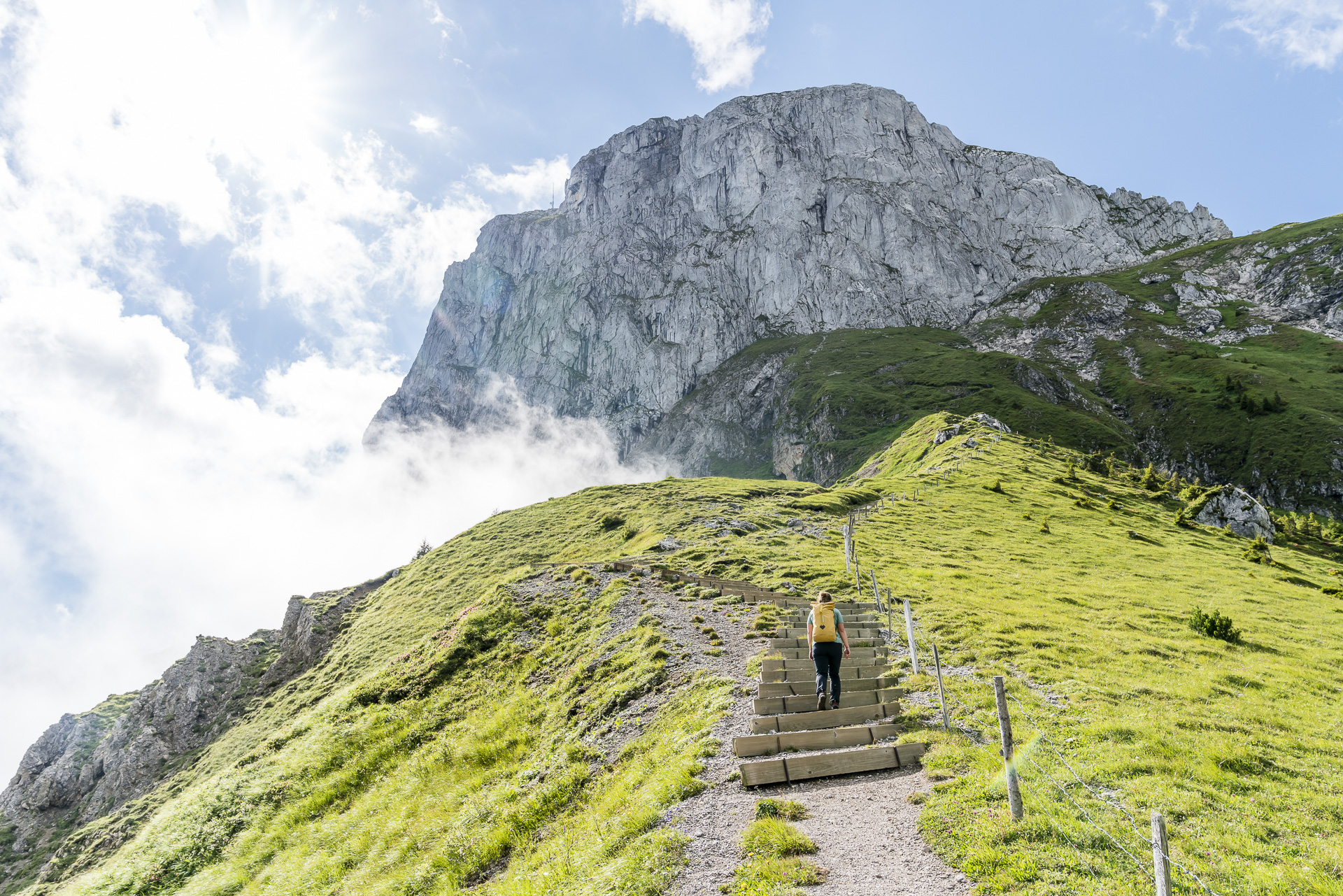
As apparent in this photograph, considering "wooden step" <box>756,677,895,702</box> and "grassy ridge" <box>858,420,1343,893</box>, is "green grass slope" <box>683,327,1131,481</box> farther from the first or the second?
"wooden step" <box>756,677,895,702</box>

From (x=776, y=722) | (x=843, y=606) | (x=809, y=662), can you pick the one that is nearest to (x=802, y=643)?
(x=809, y=662)

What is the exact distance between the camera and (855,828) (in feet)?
35.0

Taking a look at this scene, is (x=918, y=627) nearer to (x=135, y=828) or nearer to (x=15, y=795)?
(x=135, y=828)

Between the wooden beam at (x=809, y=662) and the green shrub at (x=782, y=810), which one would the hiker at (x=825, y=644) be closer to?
the wooden beam at (x=809, y=662)

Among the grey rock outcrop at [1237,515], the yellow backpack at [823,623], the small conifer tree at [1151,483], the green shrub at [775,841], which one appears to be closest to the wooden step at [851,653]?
the yellow backpack at [823,623]

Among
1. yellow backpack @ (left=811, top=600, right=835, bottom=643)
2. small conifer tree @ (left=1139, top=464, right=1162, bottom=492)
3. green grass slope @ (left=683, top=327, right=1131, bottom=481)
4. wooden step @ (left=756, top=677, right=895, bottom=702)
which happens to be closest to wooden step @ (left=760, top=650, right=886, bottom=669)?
wooden step @ (left=756, top=677, right=895, bottom=702)

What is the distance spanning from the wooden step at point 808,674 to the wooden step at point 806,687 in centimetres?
18

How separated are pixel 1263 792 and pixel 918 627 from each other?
14.5 metres

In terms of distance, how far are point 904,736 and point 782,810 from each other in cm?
483

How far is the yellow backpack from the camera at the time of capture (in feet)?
52.5

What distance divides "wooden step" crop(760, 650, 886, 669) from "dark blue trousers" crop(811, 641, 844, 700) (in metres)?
2.69

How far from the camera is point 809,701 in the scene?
1719 centimetres

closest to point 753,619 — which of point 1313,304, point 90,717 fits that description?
point 90,717

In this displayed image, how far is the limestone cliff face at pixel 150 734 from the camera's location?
55906mm
